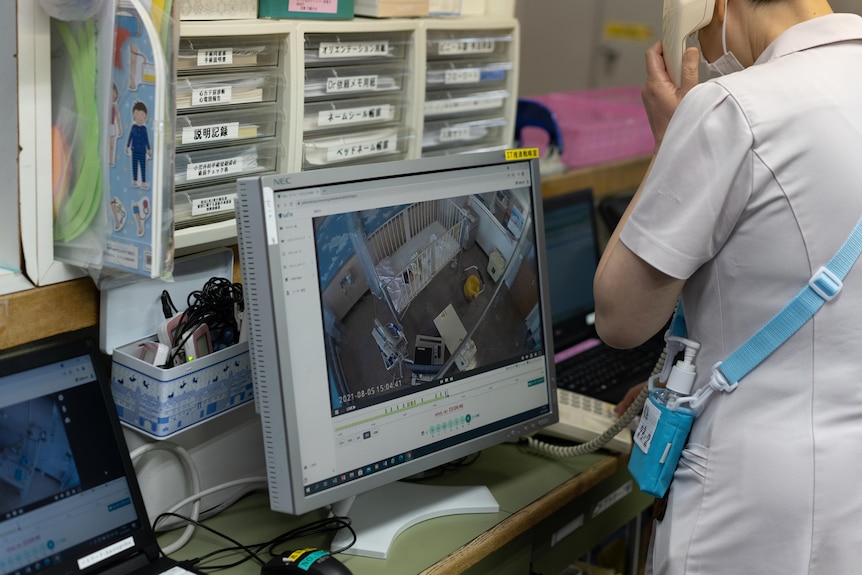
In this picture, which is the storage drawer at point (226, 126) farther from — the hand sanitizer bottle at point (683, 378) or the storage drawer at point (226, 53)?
the hand sanitizer bottle at point (683, 378)

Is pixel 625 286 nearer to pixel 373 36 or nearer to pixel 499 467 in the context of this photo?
pixel 499 467

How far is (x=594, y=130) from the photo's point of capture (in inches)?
93.8

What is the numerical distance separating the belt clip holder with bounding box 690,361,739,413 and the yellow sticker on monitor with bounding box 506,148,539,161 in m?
0.44

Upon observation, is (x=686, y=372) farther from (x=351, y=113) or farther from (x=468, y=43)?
(x=468, y=43)

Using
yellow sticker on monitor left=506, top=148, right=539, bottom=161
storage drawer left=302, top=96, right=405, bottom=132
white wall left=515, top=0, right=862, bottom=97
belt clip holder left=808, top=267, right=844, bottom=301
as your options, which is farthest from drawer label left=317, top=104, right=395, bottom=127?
white wall left=515, top=0, right=862, bottom=97

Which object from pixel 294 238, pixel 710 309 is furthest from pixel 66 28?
pixel 710 309

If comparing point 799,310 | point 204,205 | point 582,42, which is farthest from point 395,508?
point 582,42

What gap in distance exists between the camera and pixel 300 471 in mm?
1097

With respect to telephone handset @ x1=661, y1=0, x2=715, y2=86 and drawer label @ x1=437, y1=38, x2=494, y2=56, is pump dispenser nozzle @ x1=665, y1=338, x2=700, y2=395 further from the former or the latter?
drawer label @ x1=437, y1=38, x2=494, y2=56

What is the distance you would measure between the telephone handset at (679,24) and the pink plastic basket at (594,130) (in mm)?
1044

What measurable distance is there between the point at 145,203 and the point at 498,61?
938 mm

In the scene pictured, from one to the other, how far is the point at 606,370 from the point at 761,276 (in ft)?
3.10

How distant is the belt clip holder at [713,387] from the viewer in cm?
108

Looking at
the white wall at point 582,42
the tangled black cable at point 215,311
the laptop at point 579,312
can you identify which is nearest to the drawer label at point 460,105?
the laptop at point 579,312
